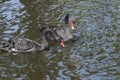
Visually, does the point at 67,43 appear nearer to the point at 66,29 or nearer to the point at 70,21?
the point at 66,29

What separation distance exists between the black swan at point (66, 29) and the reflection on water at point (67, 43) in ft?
1.03

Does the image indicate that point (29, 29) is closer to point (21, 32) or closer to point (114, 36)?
point (21, 32)

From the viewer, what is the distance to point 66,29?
521 inches

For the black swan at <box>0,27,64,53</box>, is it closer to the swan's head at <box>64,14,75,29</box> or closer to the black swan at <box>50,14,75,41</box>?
the black swan at <box>50,14,75,41</box>

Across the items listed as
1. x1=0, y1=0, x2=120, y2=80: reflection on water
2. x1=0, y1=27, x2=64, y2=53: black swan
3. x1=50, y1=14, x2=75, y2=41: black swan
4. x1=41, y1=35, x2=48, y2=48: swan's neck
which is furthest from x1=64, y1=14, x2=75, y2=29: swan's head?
x1=41, y1=35, x2=48, y2=48: swan's neck

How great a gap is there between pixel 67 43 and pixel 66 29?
1.85ft

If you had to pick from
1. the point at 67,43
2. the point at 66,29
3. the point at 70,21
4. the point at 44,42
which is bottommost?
the point at 67,43

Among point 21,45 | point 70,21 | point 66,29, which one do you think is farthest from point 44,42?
point 70,21

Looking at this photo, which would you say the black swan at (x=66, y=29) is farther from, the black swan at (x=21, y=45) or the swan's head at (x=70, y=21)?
the black swan at (x=21, y=45)

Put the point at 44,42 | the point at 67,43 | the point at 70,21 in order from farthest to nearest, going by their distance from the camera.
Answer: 1. the point at 70,21
2. the point at 67,43
3. the point at 44,42

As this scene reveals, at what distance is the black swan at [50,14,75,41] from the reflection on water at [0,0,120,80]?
0.31 metres

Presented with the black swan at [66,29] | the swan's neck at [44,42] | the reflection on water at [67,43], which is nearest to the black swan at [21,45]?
the swan's neck at [44,42]

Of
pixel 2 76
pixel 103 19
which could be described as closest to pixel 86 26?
pixel 103 19

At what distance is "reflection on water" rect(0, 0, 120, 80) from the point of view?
10.7m
